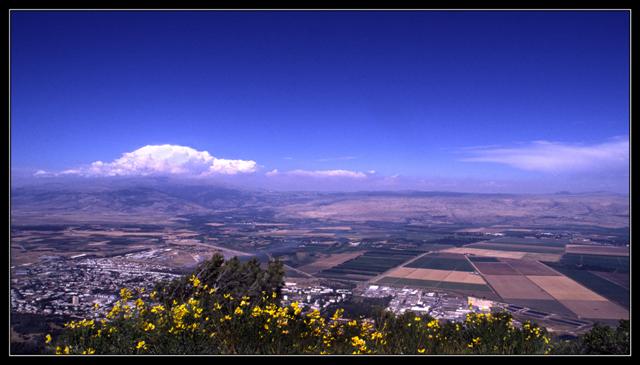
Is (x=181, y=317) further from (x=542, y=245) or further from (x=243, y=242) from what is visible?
(x=542, y=245)

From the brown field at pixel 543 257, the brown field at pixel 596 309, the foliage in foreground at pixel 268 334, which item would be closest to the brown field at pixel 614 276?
the brown field at pixel 596 309

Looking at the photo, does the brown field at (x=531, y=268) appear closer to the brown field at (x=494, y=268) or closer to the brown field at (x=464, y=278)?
the brown field at (x=494, y=268)

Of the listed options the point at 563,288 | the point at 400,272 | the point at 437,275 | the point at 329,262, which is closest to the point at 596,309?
the point at 563,288

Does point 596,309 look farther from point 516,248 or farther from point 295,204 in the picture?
point 295,204

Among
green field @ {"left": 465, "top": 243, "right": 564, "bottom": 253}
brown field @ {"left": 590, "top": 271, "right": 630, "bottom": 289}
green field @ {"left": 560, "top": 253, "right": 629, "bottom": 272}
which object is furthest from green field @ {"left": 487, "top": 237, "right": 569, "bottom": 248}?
brown field @ {"left": 590, "top": 271, "right": 630, "bottom": 289}

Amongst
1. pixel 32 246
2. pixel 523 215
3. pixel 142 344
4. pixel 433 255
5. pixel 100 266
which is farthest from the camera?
pixel 523 215

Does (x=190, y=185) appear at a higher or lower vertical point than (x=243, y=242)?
higher
